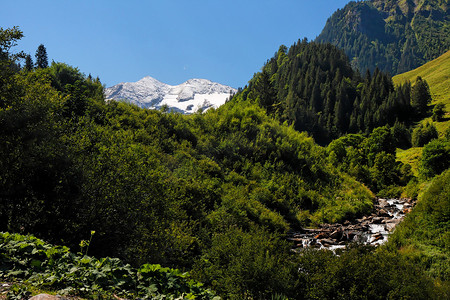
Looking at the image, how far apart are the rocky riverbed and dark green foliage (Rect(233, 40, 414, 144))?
2707 inches

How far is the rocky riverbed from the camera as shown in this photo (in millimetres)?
24344

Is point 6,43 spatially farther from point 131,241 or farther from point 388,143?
point 388,143

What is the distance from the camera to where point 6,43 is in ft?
38.0

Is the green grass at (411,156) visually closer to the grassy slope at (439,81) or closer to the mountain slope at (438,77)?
the grassy slope at (439,81)

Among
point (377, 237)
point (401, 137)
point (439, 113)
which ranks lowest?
point (377, 237)

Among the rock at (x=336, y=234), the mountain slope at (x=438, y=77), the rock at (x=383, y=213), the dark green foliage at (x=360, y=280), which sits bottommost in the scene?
the rock at (x=383, y=213)

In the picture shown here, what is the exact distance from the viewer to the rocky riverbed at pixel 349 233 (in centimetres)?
2434

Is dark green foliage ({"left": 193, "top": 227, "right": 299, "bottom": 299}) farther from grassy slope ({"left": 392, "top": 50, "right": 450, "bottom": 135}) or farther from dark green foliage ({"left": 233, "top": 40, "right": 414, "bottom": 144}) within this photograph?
grassy slope ({"left": 392, "top": 50, "right": 450, "bottom": 135})

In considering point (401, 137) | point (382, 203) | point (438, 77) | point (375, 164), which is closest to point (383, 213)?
point (382, 203)

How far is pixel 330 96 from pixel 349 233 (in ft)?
334

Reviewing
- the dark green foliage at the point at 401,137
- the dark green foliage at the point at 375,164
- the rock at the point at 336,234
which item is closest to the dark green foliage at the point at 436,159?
the dark green foliage at the point at 375,164

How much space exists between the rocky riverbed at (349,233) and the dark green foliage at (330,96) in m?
68.8

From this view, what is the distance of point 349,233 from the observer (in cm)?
2692

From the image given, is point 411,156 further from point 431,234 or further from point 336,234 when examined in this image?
point 431,234
